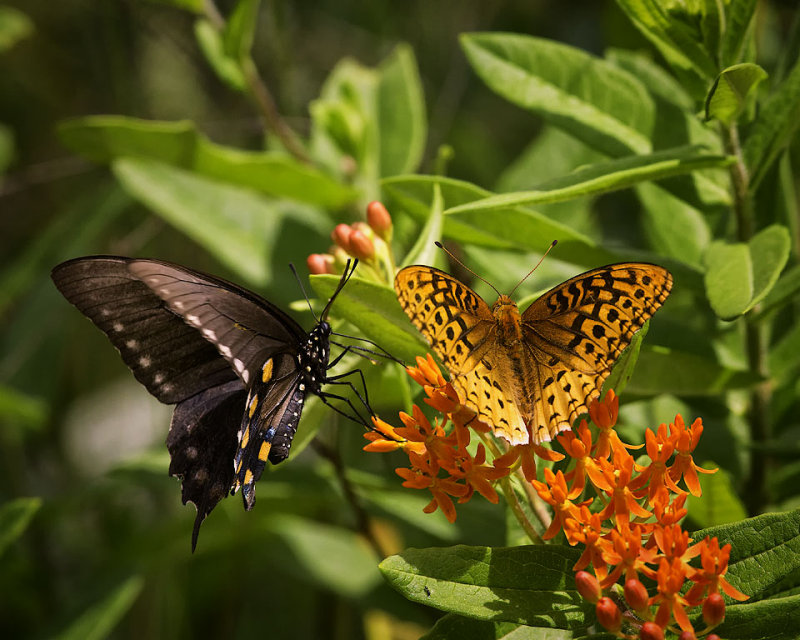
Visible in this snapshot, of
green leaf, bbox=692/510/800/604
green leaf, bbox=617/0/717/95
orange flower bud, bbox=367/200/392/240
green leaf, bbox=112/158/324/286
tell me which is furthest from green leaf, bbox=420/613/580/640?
green leaf, bbox=112/158/324/286

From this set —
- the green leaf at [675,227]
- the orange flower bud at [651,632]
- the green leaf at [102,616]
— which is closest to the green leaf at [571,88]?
the green leaf at [675,227]

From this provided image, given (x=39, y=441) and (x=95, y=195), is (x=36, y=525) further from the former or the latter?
(x=95, y=195)

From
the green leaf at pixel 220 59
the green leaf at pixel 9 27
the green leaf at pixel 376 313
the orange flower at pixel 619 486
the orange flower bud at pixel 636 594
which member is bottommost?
the orange flower bud at pixel 636 594

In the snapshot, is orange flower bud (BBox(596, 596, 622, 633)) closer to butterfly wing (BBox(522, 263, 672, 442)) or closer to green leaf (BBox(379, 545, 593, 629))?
green leaf (BBox(379, 545, 593, 629))

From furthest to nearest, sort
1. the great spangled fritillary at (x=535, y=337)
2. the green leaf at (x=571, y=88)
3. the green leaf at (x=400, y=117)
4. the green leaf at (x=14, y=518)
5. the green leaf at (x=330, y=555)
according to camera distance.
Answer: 1. the green leaf at (x=330, y=555)
2. the green leaf at (x=400, y=117)
3. the green leaf at (x=14, y=518)
4. the green leaf at (x=571, y=88)
5. the great spangled fritillary at (x=535, y=337)

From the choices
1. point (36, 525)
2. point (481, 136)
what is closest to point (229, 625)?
point (36, 525)

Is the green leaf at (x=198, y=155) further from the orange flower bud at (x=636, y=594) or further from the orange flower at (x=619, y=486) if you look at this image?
the orange flower bud at (x=636, y=594)

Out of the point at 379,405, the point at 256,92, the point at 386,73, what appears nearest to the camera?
the point at 379,405
